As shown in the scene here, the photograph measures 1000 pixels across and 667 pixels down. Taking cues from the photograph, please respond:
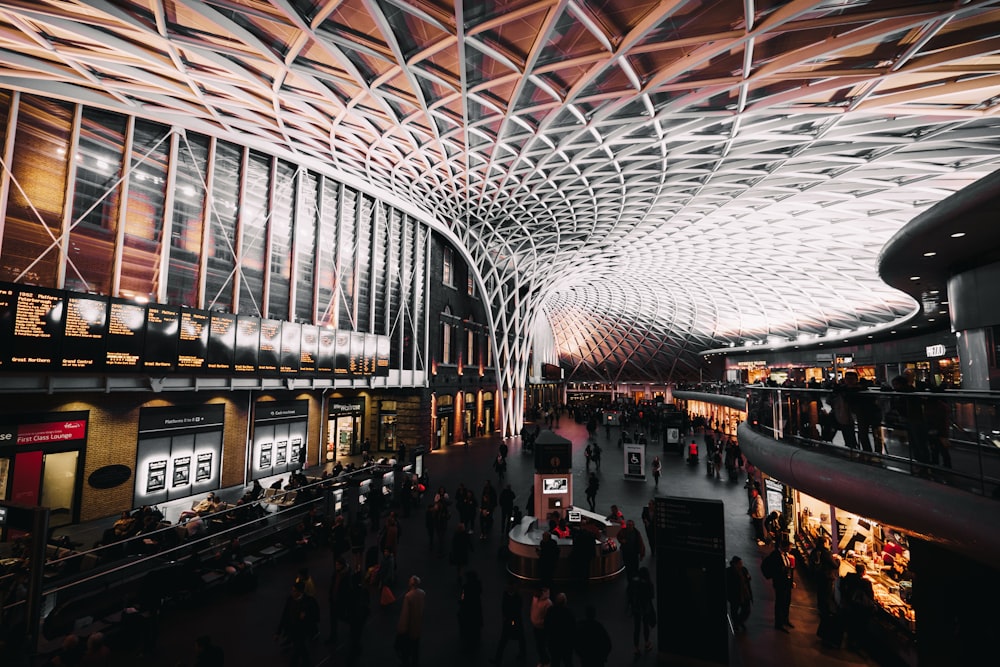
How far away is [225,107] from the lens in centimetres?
1645

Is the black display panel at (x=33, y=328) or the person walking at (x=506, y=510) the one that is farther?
the person walking at (x=506, y=510)

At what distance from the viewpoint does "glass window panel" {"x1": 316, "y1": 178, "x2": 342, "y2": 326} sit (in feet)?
78.6

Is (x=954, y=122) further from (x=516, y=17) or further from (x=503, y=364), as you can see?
(x=503, y=364)

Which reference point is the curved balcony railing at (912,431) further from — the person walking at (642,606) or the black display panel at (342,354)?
the black display panel at (342,354)

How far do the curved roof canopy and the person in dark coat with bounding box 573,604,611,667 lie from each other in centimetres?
1305

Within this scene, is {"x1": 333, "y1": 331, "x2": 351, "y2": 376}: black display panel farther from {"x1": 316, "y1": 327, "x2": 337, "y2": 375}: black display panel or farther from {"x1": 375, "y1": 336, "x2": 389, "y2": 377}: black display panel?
{"x1": 375, "y1": 336, "x2": 389, "y2": 377}: black display panel

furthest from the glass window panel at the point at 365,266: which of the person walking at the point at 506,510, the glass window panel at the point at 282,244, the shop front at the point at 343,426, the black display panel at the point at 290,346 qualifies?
the person walking at the point at 506,510

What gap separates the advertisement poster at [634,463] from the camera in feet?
75.7

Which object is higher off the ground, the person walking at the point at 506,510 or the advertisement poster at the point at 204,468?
the advertisement poster at the point at 204,468

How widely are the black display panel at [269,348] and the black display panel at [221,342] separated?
47.1 inches

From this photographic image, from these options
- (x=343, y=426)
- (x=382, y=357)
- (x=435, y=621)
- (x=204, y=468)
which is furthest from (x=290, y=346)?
(x=435, y=621)

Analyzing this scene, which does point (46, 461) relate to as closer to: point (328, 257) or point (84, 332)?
point (84, 332)

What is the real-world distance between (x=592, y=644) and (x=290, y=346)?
56.9 ft

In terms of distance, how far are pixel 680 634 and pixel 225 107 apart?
2071 centimetres
